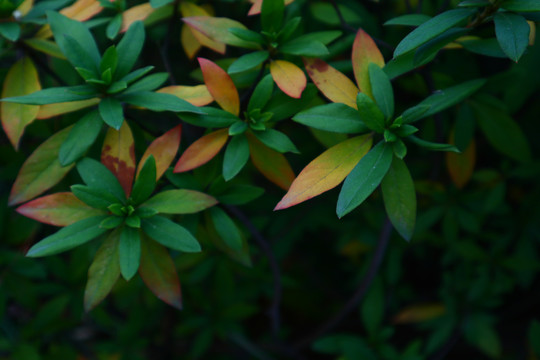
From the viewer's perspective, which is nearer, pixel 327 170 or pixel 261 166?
pixel 327 170

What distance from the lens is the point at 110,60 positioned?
105cm

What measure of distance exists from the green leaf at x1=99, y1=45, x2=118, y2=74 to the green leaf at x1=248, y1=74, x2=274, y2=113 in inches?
12.6

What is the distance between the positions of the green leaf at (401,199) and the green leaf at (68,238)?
629mm

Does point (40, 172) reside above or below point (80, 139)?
below

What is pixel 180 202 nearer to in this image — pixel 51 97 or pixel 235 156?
pixel 235 156

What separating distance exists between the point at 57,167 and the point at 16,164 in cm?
44

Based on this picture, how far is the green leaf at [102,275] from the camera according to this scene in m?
1.03

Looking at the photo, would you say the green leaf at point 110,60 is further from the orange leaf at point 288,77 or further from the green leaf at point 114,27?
the orange leaf at point 288,77

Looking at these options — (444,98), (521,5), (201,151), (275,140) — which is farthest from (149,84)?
(521,5)

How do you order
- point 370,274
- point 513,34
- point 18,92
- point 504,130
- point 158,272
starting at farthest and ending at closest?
1. point 370,274
2. point 504,130
3. point 18,92
4. point 158,272
5. point 513,34

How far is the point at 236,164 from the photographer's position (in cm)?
105

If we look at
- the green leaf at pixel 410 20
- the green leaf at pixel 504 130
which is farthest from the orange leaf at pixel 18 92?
the green leaf at pixel 504 130

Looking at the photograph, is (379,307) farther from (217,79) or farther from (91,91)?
(91,91)

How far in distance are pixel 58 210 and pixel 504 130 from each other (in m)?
1.25
